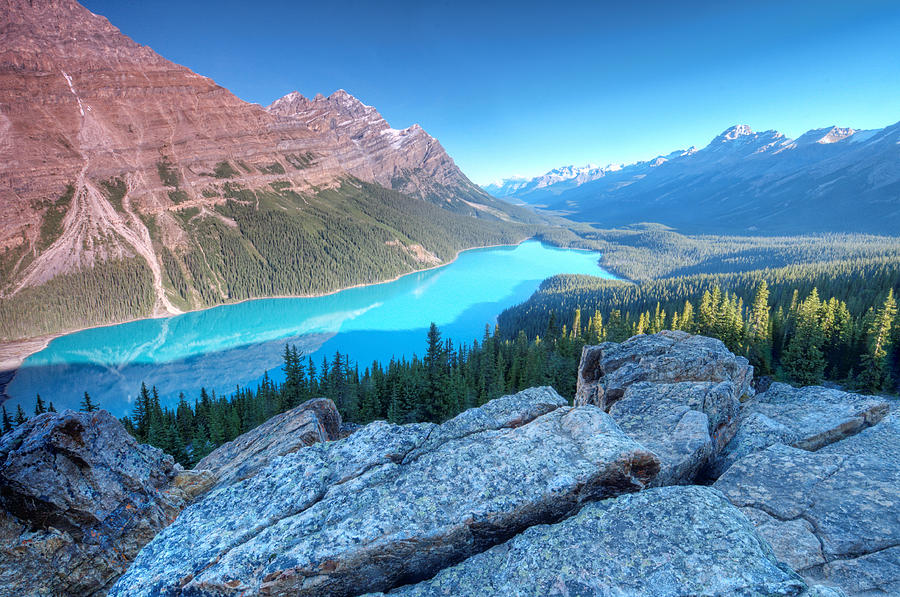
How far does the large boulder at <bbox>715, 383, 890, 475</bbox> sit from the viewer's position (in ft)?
36.6

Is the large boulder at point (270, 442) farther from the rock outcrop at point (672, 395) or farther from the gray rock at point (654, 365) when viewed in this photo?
the gray rock at point (654, 365)

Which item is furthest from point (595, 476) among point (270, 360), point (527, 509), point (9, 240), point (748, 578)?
point (9, 240)

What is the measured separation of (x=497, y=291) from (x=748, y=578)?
171 metres

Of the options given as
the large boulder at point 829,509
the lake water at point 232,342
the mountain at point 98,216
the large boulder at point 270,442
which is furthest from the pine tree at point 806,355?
the mountain at point 98,216

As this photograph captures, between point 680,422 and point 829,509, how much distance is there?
312 cm

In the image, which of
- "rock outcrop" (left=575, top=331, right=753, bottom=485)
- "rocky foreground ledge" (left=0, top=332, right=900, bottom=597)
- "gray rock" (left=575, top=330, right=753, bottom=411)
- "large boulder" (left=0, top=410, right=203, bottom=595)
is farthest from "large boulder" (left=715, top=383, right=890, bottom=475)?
"large boulder" (left=0, top=410, right=203, bottom=595)

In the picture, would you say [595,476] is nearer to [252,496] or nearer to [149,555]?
[252,496]

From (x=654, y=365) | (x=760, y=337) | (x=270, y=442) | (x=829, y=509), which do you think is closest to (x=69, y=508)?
(x=270, y=442)

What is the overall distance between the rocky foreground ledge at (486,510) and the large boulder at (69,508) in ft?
0.11

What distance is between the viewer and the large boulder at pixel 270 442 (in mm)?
12730

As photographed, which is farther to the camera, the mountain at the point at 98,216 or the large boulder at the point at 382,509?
the mountain at the point at 98,216

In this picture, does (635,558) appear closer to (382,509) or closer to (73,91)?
(382,509)

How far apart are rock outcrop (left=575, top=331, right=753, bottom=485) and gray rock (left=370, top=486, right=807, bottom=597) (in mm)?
1854

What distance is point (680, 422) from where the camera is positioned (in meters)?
10.1
